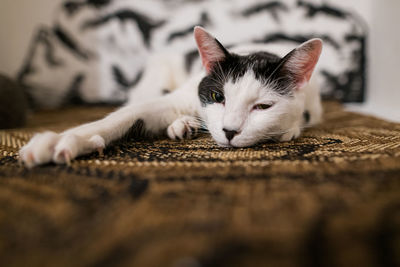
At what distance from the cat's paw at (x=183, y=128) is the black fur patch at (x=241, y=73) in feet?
0.30

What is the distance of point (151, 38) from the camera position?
2.06 metres

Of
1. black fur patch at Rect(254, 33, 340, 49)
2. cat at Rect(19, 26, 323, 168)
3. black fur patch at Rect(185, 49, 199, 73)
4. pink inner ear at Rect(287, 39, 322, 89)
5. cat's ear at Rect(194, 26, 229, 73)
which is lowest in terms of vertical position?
cat at Rect(19, 26, 323, 168)

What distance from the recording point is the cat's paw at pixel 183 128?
92cm

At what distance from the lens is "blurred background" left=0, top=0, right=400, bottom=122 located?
6.31 feet

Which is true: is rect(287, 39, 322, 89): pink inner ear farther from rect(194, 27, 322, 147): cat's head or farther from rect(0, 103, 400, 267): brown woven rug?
rect(0, 103, 400, 267): brown woven rug

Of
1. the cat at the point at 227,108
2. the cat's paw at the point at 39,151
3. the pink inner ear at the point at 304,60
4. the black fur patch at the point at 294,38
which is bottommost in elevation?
the cat's paw at the point at 39,151

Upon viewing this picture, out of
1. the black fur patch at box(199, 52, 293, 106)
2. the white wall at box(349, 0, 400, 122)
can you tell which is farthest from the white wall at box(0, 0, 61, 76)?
the white wall at box(349, 0, 400, 122)

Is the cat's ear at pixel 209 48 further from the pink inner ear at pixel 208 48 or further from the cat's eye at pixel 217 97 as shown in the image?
the cat's eye at pixel 217 97

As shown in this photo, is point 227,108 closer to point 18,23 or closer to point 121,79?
point 121,79

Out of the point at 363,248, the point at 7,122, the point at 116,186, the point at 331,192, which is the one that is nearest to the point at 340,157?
the point at 331,192

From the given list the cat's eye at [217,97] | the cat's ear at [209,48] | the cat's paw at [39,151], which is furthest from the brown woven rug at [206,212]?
the cat's ear at [209,48]

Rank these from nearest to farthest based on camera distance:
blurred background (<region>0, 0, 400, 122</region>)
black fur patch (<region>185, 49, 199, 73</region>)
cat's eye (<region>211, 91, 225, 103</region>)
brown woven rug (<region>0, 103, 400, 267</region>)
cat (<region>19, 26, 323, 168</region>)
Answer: brown woven rug (<region>0, 103, 400, 267</region>), cat (<region>19, 26, 323, 168</region>), cat's eye (<region>211, 91, 225, 103</region>), black fur patch (<region>185, 49, 199, 73</region>), blurred background (<region>0, 0, 400, 122</region>)

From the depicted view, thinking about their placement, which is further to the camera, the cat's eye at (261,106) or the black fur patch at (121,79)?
the black fur patch at (121,79)

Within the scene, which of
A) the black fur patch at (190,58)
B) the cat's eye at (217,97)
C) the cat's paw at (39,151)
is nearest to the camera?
the cat's paw at (39,151)
